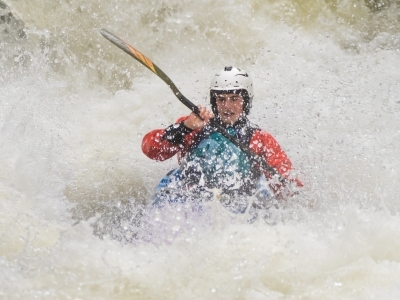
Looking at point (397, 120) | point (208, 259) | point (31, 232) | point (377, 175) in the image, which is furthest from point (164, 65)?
point (208, 259)

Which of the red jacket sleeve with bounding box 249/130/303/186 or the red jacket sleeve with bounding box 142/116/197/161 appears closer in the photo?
the red jacket sleeve with bounding box 249/130/303/186

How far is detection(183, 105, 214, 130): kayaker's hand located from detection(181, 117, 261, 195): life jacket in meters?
0.05

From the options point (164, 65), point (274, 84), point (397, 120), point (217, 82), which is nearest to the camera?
point (217, 82)

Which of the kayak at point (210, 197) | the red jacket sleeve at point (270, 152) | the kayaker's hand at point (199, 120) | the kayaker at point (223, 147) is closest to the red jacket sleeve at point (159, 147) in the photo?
the kayaker at point (223, 147)

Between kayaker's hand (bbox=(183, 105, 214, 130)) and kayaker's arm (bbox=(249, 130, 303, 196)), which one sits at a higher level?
kayaker's hand (bbox=(183, 105, 214, 130))

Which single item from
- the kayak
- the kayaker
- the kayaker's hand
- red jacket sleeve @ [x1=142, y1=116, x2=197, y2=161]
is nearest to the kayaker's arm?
the kayaker

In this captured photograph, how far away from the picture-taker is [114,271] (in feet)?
8.53

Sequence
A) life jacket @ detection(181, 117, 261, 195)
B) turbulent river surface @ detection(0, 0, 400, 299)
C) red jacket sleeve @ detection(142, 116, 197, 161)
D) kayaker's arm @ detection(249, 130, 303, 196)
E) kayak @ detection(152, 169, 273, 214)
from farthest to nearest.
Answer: red jacket sleeve @ detection(142, 116, 197, 161) < kayaker's arm @ detection(249, 130, 303, 196) < life jacket @ detection(181, 117, 261, 195) < kayak @ detection(152, 169, 273, 214) < turbulent river surface @ detection(0, 0, 400, 299)

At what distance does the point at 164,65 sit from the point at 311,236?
137 inches

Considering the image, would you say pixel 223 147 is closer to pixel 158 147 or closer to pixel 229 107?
pixel 229 107

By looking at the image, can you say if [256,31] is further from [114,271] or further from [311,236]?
[114,271]

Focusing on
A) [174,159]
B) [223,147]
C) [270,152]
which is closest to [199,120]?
[223,147]

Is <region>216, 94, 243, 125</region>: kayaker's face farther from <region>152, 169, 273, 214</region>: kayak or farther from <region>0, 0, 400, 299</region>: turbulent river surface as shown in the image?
<region>0, 0, 400, 299</region>: turbulent river surface

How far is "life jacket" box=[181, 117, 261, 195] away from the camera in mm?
3295
